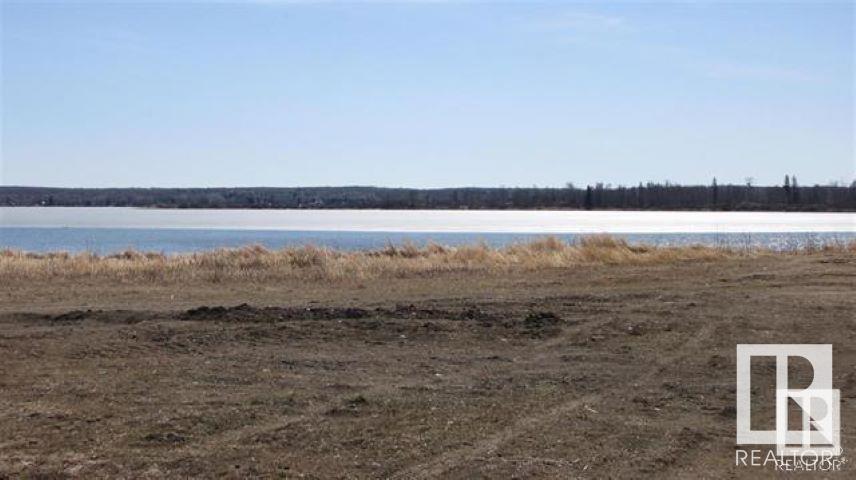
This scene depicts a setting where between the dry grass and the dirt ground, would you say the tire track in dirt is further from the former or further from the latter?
the dry grass

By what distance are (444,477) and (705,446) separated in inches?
84.7

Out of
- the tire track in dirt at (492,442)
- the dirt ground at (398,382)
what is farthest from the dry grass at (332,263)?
the tire track in dirt at (492,442)

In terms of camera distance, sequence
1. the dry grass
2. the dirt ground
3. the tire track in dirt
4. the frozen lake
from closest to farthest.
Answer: the tire track in dirt, the dirt ground, the dry grass, the frozen lake

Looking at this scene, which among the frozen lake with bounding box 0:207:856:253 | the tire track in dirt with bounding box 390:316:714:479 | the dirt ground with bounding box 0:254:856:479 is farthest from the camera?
the frozen lake with bounding box 0:207:856:253

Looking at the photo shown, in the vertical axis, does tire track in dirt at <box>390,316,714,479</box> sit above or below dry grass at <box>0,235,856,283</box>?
below

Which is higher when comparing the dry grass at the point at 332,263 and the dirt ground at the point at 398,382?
the dry grass at the point at 332,263

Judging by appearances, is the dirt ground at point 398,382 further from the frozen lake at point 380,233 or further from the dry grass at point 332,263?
the frozen lake at point 380,233

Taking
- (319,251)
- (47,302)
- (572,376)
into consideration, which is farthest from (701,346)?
(319,251)

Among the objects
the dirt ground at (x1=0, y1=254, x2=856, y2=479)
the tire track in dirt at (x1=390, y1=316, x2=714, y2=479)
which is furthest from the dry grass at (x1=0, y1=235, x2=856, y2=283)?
the tire track in dirt at (x1=390, y1=316, x2=714, y2=479)

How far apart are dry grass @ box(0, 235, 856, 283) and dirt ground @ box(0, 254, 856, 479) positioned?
4527 mm

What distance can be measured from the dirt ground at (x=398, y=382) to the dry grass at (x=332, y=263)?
4.53 m

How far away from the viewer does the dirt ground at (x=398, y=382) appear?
6672mm

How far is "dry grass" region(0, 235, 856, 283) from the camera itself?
20469mm

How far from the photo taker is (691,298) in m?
14.9
